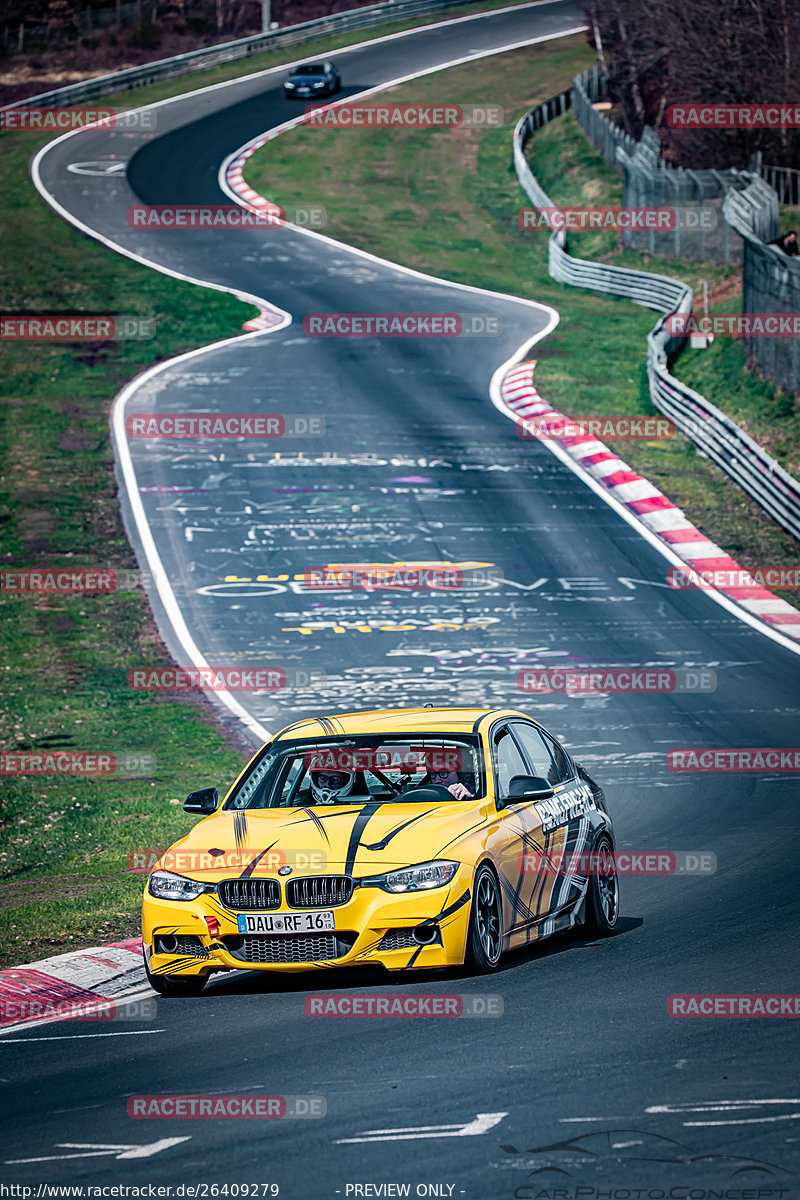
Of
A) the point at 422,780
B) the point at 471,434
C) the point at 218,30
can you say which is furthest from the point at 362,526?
the point at 218,30

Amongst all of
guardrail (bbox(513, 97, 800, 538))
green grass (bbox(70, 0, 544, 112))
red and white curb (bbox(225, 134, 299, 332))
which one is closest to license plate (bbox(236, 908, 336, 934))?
guardrail (bbox(513, 97, 800, 538))

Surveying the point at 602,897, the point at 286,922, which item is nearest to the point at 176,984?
the point at 286,922

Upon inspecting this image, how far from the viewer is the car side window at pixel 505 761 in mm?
10242

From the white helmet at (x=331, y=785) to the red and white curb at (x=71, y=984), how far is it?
1542 millimetres

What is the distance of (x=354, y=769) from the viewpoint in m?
10.4

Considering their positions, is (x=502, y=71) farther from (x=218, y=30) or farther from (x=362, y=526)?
(x=362, y=526)

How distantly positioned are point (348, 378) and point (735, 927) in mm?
28093

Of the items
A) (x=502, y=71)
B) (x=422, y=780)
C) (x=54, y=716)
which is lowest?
(x=54, y=716)

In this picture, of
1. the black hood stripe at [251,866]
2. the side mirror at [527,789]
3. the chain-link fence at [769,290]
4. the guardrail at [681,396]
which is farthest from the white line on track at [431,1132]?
the chain-link fence at [769,290]

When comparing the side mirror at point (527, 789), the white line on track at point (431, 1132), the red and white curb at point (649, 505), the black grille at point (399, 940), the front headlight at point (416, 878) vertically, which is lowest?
the red and white curb at point (649, 505)

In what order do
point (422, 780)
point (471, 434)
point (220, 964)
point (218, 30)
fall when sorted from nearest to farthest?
point (220, 964), point (422, 780), point (471, 434), point (218, 30)

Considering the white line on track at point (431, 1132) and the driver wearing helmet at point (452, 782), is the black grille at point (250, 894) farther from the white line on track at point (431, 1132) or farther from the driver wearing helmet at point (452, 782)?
the white line on track at point (431, 1132)

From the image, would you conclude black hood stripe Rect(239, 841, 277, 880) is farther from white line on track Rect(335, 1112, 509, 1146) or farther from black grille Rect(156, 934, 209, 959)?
white line on track Rect(335, 1112, 509, 1146)

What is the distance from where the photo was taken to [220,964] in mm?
9266
